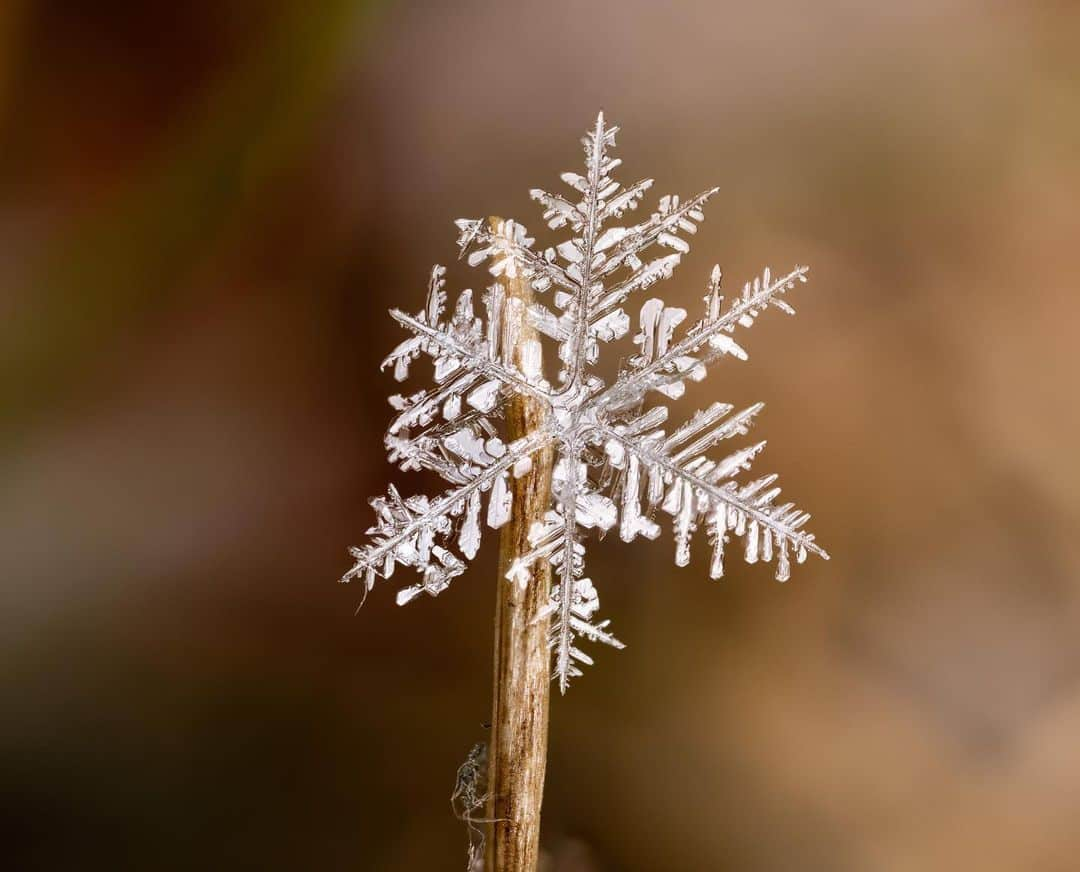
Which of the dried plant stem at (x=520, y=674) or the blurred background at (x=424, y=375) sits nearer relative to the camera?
the dried plant stem at (x=520, y=674)

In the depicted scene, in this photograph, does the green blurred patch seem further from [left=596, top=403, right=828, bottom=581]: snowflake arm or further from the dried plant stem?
[left=596, top=403, right=828, bottom=581]: snowflake arm

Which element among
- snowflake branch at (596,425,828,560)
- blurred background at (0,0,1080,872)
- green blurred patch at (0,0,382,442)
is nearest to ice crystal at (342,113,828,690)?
snowflake branch at (596,425,828,560)

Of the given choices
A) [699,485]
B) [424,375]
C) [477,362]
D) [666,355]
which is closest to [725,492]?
[699,485]

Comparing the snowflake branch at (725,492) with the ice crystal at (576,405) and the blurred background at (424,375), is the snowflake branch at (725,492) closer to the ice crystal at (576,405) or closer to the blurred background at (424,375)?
the ice crystal at (576,405)

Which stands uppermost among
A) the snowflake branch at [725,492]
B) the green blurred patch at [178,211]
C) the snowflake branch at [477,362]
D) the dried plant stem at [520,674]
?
the green blurred patch at [178,211]

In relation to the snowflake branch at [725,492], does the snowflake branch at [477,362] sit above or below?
above

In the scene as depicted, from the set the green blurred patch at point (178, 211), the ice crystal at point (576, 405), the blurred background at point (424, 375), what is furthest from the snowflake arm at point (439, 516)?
the green blurred patch at point (178, 211)

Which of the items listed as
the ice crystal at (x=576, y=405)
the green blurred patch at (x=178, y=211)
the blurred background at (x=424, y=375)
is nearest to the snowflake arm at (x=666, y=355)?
the ice crystal at (x=576, y=405)
